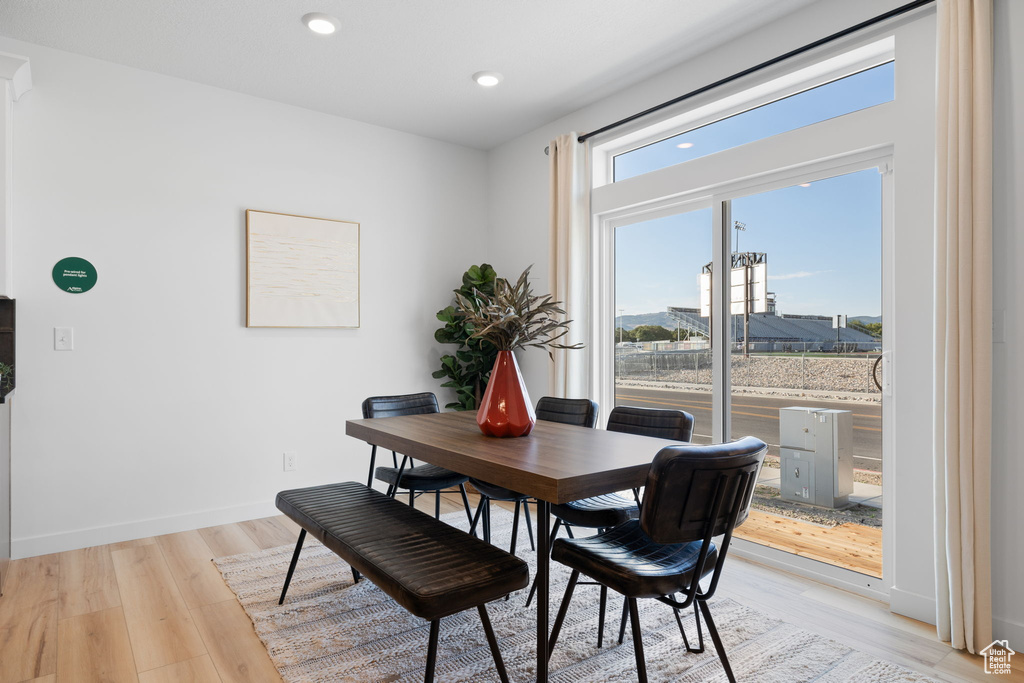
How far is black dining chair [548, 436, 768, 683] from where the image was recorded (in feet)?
5.20

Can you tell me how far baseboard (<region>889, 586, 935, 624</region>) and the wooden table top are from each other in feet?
4.11

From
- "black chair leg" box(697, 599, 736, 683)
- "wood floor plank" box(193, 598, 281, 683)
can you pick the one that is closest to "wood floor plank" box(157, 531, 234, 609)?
"wood floor plank" box(193, 598, 281, 683)

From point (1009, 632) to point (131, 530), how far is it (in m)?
4.27

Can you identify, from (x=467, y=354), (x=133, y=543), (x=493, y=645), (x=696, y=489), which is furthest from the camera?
(x=467, y=354)

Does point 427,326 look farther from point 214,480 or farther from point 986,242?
point 986,242

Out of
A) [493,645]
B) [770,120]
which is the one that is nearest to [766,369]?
[770,120]

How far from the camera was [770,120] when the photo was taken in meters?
3.15

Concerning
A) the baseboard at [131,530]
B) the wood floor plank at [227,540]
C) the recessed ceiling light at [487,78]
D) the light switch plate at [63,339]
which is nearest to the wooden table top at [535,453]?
the wood floor plank at [227,540]

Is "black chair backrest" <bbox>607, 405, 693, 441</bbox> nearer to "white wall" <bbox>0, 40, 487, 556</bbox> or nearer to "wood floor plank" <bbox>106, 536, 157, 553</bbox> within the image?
"white wall" <bbox>0, 40, 487, 556</bbox>

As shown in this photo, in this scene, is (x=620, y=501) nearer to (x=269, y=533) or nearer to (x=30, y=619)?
(x=269, y=533)

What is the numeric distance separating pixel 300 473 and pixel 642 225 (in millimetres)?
2878

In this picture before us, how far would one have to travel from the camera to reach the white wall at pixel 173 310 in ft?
10.6

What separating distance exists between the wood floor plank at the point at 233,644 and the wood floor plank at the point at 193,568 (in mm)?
119

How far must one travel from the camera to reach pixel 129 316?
3475 mm
